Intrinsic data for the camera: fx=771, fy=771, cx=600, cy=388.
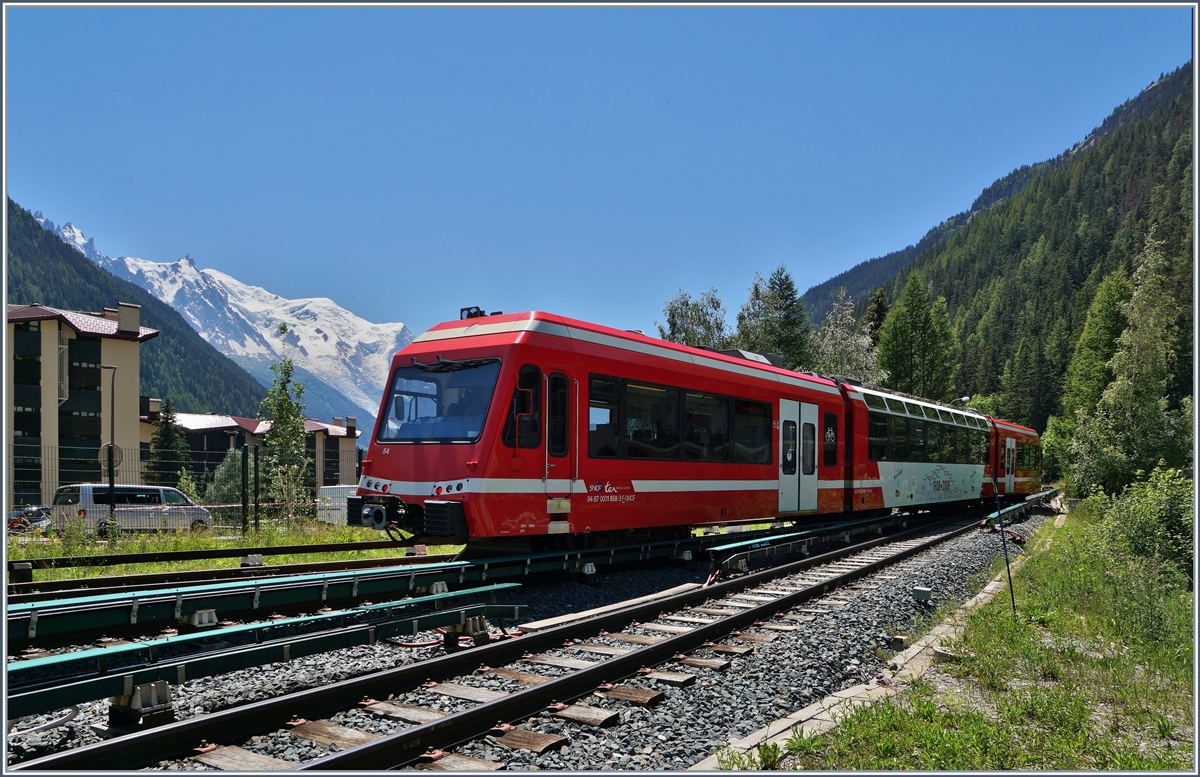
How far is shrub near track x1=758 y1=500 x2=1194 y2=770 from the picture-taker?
4.52m

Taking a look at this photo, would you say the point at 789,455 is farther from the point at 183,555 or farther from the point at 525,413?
the point at 183,555

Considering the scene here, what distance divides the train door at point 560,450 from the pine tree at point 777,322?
127 feet

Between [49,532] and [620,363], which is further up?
[620,363]

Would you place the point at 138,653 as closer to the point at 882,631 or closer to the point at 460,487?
the point at 460,487

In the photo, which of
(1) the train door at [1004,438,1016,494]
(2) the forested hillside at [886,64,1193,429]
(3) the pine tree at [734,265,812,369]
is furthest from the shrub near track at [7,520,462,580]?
(2) the forested hillside at [886,64,1193,429]

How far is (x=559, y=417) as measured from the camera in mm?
9992

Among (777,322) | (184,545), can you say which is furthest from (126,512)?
(777,322)

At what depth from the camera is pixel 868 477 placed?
59.5ft

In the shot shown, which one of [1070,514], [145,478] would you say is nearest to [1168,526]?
[1070,514]

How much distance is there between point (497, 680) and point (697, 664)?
1.73m

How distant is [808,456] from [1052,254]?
131 metres

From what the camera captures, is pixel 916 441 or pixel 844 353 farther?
pixel 844 353

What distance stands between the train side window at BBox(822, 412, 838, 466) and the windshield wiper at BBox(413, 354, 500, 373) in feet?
30.1

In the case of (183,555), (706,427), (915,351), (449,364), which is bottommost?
(183,555)
